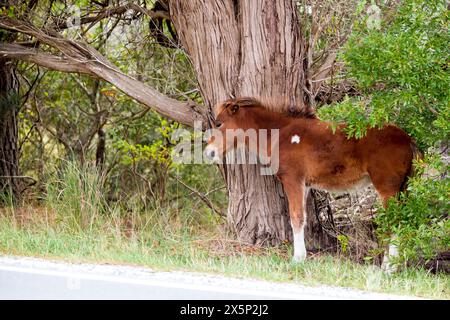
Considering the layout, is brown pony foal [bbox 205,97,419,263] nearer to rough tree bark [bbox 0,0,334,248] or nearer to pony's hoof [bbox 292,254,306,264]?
pony's hoof [bbox 292,254,306,264]

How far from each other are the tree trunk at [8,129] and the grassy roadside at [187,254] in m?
2.82

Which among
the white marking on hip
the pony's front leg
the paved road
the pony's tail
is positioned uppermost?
the white marking on hip

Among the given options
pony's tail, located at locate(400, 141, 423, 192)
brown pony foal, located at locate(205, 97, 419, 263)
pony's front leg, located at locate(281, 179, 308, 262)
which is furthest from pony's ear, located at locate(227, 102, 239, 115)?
pony's tail, located at locate(400, 141, 423, 192)

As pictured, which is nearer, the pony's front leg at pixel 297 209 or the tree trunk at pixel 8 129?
the pony's front leg at pixel 297 209

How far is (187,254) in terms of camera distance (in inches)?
369

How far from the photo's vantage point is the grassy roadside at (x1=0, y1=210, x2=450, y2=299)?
8.07 m

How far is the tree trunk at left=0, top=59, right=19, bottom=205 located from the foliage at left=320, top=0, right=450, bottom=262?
748 cm

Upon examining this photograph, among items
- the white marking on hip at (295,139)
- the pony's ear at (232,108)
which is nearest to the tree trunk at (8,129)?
the pony's ear at (232,108)

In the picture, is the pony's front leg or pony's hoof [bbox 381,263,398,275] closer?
pony's hoof [bbox 381,263,398,275]

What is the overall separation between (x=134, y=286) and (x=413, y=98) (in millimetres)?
3653

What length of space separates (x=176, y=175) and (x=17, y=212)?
4211mm

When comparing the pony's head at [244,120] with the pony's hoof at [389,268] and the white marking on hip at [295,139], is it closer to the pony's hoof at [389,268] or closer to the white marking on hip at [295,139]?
the white marking on hip at [295,139]

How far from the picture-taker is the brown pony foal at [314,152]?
9.16 meters

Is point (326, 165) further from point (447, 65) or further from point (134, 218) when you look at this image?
point (134, 218)
